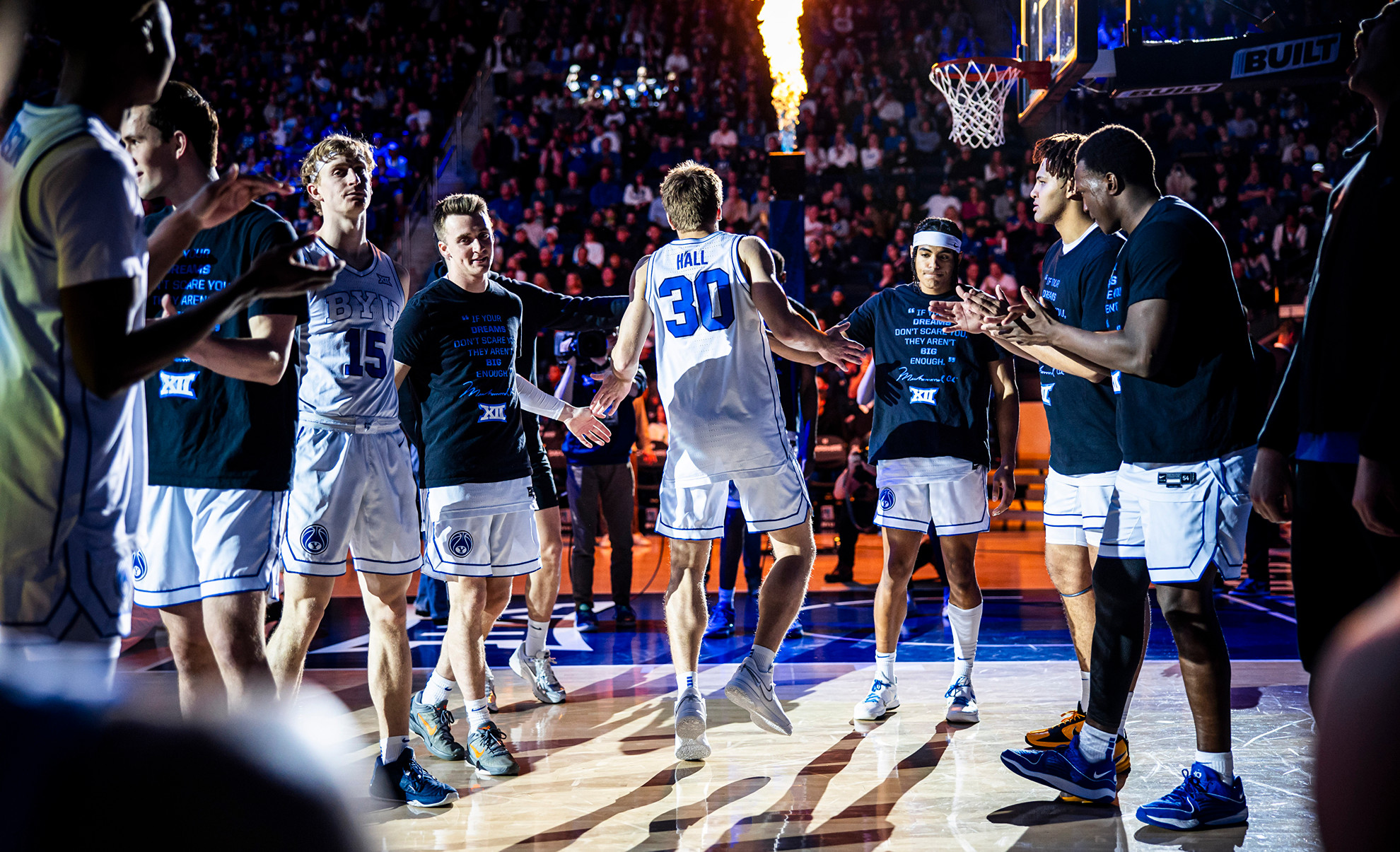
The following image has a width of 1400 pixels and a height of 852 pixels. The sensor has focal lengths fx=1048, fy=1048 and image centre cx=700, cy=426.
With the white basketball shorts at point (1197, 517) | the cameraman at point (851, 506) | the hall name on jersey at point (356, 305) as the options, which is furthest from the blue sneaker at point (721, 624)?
the white basketball shorts at point (1197, 517)

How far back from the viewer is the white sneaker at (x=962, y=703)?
5.01 metres

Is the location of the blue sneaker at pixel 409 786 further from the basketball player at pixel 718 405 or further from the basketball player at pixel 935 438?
the basketball player at pixel 935 438

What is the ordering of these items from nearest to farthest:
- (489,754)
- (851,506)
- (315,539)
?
(315,539)
(489,754)
(851,506)

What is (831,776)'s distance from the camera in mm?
4266

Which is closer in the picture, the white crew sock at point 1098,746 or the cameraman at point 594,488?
the white crew sock at point 1098,746

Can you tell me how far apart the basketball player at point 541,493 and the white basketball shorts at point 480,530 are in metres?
0.38

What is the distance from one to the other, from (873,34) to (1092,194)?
17.9 metres

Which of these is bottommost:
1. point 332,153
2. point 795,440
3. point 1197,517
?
point 1197,517

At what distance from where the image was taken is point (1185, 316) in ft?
11.9

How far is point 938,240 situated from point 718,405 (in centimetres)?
167

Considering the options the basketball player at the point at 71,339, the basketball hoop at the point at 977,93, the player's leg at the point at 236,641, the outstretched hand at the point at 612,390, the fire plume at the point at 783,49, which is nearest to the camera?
the basketball player at the point at 71,339

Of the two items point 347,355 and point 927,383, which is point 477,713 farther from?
point 927,383

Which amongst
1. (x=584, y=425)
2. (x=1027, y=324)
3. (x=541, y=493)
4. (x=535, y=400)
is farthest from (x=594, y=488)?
(x=1027, y=324)

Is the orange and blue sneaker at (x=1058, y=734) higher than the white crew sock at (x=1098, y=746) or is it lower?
lower
